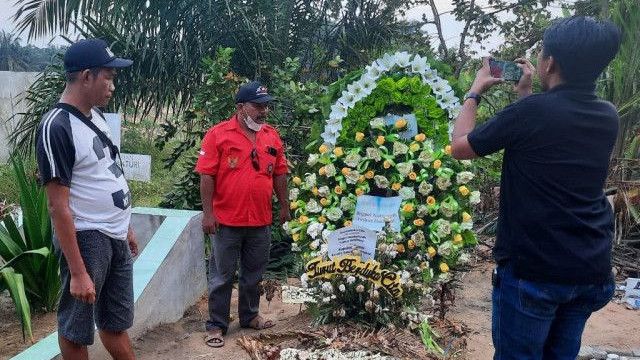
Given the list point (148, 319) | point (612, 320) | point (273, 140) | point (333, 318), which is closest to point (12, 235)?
point (148, 319)

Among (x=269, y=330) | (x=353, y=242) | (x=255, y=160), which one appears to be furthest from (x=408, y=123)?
(x=269, y=330)

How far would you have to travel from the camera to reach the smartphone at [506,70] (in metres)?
2.32

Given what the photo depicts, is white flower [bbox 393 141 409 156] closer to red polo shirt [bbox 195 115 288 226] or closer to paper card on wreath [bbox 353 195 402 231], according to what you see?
paper card on wreath [bbox 353 195 402 231]

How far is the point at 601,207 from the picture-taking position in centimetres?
209

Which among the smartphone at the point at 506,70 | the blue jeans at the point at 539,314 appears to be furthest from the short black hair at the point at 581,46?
the blue jeans at the point at 539,314

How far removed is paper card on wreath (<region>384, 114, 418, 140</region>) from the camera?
160 inches

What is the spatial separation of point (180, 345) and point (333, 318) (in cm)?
104

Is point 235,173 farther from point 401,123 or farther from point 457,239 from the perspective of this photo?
point 457,239

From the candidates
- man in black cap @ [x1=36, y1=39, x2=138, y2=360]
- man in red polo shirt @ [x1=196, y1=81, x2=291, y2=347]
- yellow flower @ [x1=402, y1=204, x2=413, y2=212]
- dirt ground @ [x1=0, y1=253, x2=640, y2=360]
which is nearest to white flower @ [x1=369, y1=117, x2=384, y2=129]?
yellow flower @ [x1=402, y1=204, x2=413, y2=212]

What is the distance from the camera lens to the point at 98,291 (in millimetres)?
2789

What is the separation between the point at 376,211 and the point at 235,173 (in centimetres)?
93

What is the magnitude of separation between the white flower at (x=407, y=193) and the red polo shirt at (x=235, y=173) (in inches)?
35.0

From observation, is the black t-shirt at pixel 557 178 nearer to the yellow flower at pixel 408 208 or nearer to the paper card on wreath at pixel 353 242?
the paper card on wreath at pixel 353 242

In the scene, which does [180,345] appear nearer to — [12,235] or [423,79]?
[12,235]
